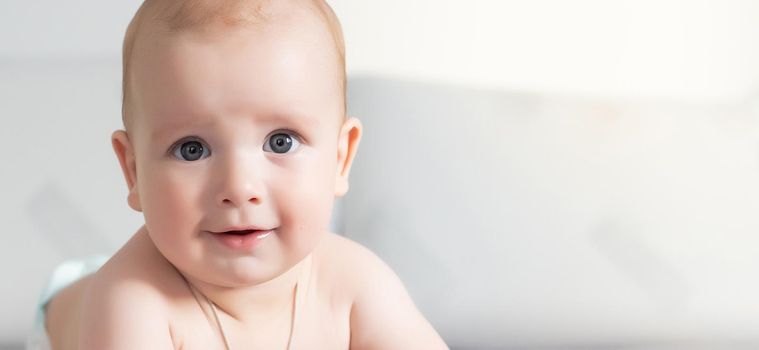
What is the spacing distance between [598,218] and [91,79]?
736mm

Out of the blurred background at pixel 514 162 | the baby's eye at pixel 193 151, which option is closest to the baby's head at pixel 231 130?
→ the baby's eye at pixel 193 151

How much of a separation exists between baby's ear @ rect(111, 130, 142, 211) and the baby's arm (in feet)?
0.79

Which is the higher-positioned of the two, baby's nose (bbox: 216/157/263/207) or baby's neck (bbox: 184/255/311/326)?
baby's nose (bbox: 216/157/263/207)

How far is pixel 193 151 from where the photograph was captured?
2.98ft

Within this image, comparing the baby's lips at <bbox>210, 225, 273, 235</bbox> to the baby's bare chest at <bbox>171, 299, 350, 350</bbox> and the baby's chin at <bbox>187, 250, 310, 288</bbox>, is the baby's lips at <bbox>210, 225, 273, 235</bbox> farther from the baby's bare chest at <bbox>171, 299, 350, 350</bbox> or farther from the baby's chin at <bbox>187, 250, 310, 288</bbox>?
the baby's bare chest at <bbox>171, 299, 350, 350</bbox>

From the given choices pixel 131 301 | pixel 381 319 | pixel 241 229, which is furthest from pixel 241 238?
pixel 381 319

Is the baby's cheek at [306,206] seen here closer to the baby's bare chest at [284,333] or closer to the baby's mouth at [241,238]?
the baby's mouth at [241,238]

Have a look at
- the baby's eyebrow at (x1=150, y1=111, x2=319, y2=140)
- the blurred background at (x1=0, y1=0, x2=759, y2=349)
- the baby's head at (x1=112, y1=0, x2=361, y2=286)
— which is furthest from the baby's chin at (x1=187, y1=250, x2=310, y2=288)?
the blurred background at (x1=0, y1=0, x2=759, y2=349)

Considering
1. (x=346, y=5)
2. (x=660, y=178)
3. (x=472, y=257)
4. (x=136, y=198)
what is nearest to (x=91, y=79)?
(x=346, y=5)

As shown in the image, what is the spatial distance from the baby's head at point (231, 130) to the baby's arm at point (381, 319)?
167mm

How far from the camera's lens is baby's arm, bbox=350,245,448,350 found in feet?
3.62

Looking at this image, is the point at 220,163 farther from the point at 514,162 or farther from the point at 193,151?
the point at 514,162

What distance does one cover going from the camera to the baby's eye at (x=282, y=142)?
92cm

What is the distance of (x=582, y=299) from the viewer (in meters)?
1.46
